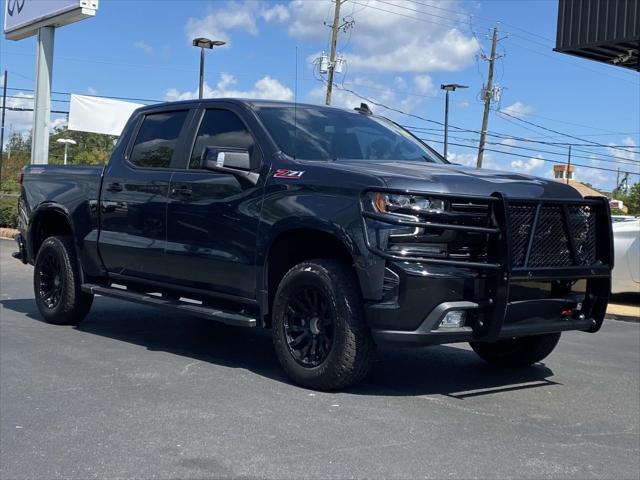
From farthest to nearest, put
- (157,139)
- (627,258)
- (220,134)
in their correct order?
(627,258)
(157,139)
(220,134)

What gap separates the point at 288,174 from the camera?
18.1 ft

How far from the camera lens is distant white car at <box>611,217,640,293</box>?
38.6ft

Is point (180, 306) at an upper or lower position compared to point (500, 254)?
lower

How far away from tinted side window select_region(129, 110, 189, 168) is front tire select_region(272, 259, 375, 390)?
1917 mm

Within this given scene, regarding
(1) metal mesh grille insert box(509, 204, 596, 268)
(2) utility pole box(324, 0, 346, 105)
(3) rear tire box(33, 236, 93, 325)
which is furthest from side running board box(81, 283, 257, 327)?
(2) utility pole box(324, 0, 346, 105)

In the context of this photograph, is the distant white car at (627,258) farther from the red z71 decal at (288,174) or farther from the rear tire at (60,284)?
the rear tire at (60,284)

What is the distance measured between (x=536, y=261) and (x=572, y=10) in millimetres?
12837

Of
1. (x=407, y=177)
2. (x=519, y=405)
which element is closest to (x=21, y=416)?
(x=407, y=177)

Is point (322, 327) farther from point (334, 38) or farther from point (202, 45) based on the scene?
point (334, 38)

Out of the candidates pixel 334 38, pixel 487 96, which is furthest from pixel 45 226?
pixel 487 96

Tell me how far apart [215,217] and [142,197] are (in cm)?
102

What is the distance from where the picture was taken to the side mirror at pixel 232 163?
574cm

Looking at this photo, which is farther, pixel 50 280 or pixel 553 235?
pixel 50 280

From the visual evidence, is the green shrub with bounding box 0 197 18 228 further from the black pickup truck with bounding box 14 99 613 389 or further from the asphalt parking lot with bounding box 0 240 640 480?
the black pickup truck with bounding box 14 99 613 389
